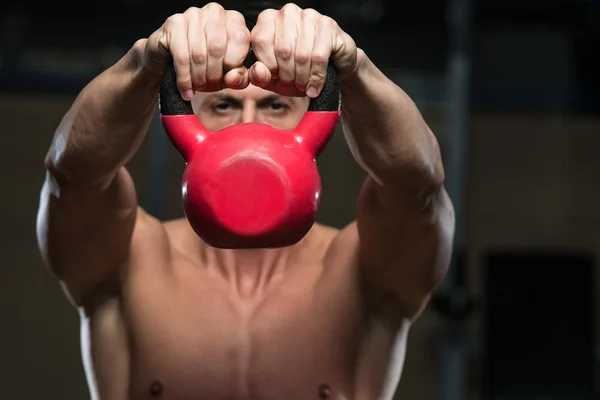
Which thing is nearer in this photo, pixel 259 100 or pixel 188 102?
pixel 188 102

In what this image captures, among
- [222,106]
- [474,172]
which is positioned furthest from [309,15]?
[474,172]

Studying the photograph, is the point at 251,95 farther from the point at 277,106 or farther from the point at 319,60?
the point at 319,60

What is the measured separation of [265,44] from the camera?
0.58 meters

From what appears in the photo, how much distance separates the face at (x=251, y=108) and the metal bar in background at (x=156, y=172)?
2.27ft

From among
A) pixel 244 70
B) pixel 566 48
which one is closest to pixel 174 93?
pixel 244 70

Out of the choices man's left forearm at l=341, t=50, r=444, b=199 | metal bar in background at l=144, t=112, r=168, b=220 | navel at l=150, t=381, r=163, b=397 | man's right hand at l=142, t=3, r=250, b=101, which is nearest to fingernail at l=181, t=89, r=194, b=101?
man's right hand at l=142, t=3, r=250, b=101

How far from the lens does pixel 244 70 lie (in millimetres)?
579

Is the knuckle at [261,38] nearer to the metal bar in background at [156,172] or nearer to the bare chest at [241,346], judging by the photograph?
the bare chest at [241,346]

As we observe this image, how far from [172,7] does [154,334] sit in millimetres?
797

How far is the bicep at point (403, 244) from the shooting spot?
2.52 ft

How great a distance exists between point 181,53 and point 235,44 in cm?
3

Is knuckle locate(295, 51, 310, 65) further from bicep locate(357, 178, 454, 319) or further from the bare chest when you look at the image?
the bare chest

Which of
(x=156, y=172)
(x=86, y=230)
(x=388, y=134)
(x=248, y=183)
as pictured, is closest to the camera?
(x=248, y=183)

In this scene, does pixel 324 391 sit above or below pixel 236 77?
below
